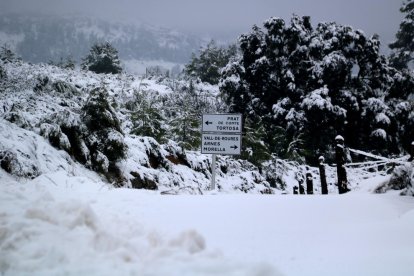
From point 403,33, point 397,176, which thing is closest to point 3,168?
point 397,176

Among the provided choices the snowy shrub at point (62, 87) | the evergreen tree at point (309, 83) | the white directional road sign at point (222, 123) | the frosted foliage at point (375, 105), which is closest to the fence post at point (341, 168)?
the white directional road sign at point (222, 123)

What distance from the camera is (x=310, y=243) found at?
2.77 metres

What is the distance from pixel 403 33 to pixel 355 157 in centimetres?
1500

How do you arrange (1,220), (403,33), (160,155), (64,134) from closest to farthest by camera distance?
(1,220) → (64,134) → (160,155) → (403,33)

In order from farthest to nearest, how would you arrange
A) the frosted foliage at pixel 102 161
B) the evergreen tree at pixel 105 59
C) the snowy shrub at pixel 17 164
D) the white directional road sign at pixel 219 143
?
1. the evergreen tree at pixel 105 59
2. the white directional road sign at pixel 219 143
3. the frosted foliage at pixel 102 161
4. the snowy shrub at pixel 17 164

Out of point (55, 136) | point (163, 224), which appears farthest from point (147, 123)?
point (163, 224)

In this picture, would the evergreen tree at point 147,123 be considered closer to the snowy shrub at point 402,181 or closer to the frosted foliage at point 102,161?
the frosted foliage at point 102,161

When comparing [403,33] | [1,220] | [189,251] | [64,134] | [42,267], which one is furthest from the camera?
[403,33]

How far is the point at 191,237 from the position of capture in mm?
2590

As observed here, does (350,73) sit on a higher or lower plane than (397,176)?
higher

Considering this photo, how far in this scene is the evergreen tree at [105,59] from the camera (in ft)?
110

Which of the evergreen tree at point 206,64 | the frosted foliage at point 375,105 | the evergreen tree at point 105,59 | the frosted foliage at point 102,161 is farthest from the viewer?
the evergreen tree at point 206,64

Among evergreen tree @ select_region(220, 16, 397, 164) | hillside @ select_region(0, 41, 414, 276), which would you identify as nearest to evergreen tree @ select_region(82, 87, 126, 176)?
hillside @ select_region(0, 41, 414, 276)

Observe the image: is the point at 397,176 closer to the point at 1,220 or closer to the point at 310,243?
the point at 310,243
